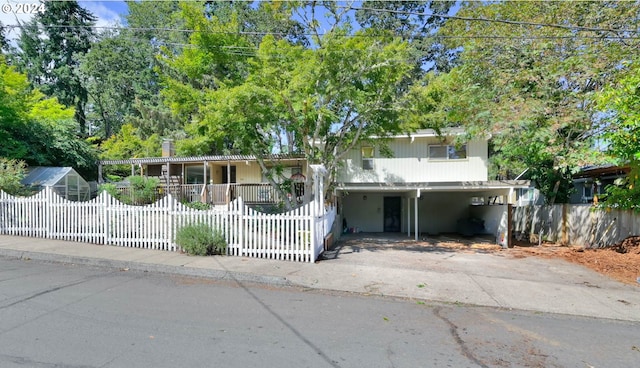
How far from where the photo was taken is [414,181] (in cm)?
1752

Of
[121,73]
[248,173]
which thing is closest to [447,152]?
[248,173]

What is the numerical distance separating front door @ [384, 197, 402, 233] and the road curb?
1379 centimetres

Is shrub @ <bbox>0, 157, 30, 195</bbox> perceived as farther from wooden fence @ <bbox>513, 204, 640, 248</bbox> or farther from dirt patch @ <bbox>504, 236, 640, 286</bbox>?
wooden fence @ <bbox>513, 204, 640, 248</bbox>

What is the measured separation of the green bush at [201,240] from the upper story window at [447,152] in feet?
38.3

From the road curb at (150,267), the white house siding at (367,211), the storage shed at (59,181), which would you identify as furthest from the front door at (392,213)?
the storage shed at (59,181)

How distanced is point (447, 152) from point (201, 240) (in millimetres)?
12611

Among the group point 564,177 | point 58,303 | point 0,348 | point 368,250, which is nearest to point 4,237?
point 58,303

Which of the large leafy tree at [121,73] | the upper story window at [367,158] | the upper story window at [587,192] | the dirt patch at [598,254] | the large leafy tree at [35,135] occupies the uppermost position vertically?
the large leafy tree at [121,73]

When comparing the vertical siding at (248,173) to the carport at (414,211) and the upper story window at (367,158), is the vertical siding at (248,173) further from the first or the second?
the upper story window at (367,158)

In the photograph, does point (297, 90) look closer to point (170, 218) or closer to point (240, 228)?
point (240, 228)

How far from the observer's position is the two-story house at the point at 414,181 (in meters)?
16.0

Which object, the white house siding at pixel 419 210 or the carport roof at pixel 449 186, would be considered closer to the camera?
the carport roof at pixel 449 186

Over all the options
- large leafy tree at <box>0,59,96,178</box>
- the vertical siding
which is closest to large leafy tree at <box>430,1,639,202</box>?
the vertical siding

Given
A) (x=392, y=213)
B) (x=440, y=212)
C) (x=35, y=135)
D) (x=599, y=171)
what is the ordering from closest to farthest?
(x=599, y=171) → (x=35, y=135) → (x=392, y=213) → (x=440, y=212)
